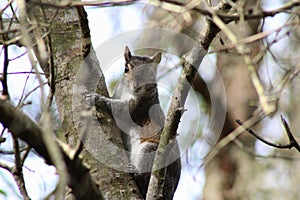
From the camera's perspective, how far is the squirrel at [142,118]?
513 centimetres

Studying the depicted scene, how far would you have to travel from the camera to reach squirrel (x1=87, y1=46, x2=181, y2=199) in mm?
5128

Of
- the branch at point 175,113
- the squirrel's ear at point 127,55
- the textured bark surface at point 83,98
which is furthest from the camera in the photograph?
the squirrel's ear at point 127,55

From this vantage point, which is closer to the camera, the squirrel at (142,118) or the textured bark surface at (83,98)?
the textured bark surface at (83,98)

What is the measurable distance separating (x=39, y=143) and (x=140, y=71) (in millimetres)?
3476

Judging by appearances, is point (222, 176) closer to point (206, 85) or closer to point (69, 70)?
point (206, 85)

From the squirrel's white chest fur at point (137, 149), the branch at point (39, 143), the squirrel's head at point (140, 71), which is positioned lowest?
the branch at point (39, 143)

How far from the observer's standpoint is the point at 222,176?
32.5 ft

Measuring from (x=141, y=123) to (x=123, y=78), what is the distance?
59 centimetres

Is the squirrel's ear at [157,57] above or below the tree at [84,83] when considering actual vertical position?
above

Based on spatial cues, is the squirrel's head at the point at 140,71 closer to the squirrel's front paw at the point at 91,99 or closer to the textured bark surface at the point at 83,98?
the textured bark surface at the point at 83,98

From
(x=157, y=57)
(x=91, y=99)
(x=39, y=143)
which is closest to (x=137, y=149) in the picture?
(x=157, y=57)

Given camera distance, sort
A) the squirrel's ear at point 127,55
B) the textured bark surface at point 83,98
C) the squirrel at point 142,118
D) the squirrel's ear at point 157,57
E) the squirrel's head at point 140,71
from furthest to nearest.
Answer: the squirrel's ear at point 157,57 → the squirrel's head at point 140,71 → the squirrel's ear at point 127,55 → the squirrel at point 142,118 → the textured bark surface at point 83,98

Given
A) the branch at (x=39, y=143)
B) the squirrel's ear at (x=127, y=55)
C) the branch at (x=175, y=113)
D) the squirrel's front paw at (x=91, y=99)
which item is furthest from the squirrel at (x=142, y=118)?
the branch at (x=39, y=143)

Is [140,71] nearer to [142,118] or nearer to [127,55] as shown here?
[127,55]
